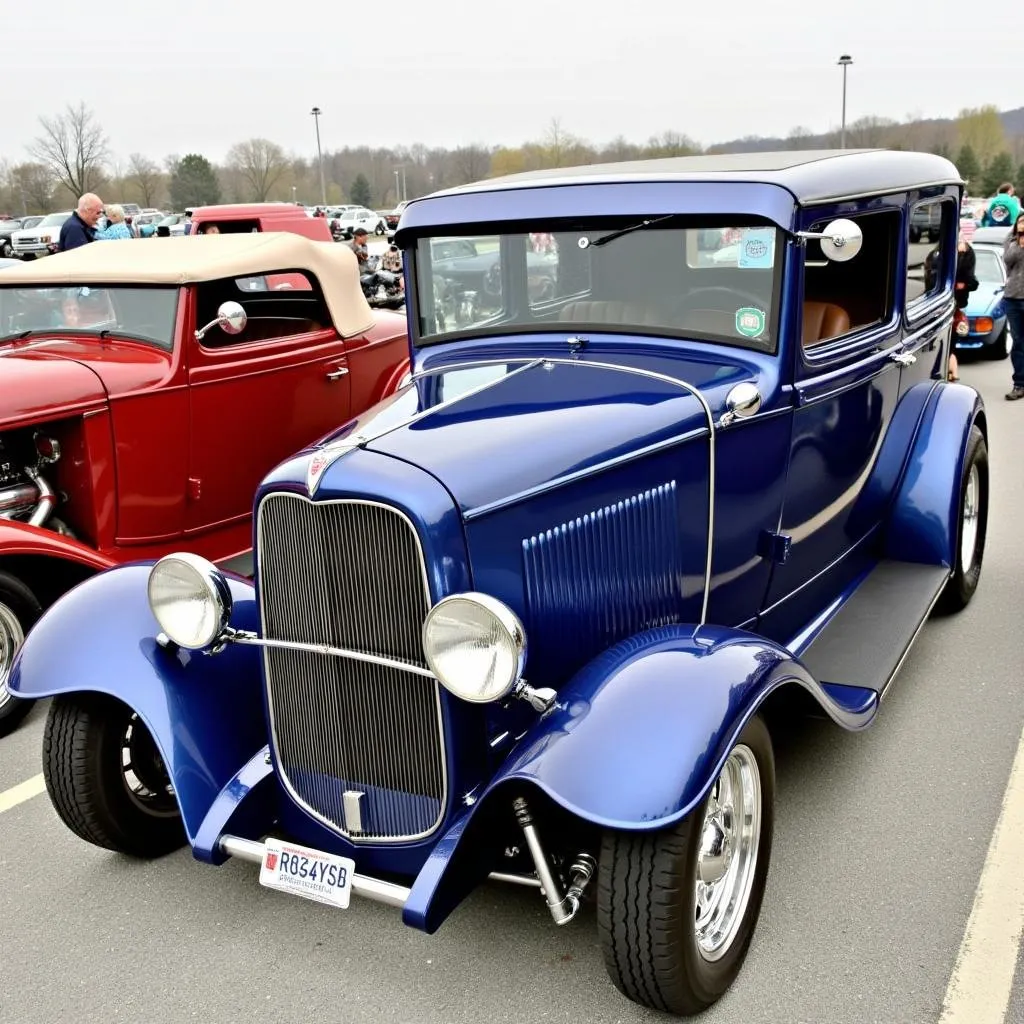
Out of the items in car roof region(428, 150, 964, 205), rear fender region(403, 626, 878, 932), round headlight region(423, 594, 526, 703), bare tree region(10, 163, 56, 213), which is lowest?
rear fender region(403, 626, 878, 932)

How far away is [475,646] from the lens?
2.23m

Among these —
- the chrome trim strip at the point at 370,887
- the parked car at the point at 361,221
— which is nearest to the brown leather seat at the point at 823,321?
the chrome trim strip at the point at 370,887

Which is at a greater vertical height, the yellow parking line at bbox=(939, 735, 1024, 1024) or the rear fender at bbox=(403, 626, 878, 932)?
the rear fender at bbox=(403, 626, 878, 932)

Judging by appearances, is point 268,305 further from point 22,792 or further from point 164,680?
point 164,680

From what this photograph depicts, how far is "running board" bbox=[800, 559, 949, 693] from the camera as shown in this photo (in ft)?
11.1

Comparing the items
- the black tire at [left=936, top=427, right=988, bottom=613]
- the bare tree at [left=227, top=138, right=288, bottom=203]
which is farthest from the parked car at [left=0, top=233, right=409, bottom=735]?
the bare tree at [left=227, top=138, right=288, bottom=203]

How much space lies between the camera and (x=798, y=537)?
11.8 feet

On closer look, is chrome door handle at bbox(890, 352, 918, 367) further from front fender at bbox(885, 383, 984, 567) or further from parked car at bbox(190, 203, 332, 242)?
parked car at bbox(190, 203, 332, 242)

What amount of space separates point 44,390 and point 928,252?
4092mm

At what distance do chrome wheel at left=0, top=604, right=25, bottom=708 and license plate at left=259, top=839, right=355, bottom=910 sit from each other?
7.05ft

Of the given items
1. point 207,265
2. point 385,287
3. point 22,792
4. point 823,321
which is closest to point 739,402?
point 823,321

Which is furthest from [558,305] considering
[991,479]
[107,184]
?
[107,184]

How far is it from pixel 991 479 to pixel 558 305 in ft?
15.5

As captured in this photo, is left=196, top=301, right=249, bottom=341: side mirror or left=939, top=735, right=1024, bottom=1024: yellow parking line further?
left=196, top=301, right=249, bottom=341: side mirror
